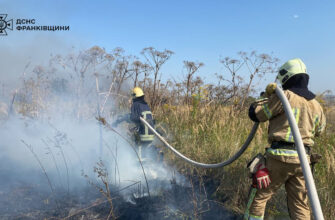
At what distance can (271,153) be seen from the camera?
94.1 inches

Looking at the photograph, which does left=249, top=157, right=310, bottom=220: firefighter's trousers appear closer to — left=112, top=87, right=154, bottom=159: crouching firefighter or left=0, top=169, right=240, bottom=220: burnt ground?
left=0, top=169, right=240, bottom=220: burnt ground

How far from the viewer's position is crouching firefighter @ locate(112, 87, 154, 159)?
14.9 feet

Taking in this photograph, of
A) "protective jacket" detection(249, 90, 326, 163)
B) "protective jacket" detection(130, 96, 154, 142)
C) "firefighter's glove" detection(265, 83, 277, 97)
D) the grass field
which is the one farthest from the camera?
"protective jacket" detection(130, 96, 154, 142)

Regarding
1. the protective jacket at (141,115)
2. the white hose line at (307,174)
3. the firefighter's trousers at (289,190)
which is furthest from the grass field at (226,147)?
the white hose line at (307,174)

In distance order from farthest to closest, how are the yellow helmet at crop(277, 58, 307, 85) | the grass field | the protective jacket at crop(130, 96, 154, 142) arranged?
the protective jacket at crop(130, 96, 154, 142), the grass field, the yellow helmet at crop(277, 58, 307, 85)

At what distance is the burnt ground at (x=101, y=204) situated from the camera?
320cm

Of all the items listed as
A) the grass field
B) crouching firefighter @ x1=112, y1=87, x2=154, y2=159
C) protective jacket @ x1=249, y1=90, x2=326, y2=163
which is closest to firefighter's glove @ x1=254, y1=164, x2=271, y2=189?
protective jacket @ x1=249, y1=90, x2=326, y2=163

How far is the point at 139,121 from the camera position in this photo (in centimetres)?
458

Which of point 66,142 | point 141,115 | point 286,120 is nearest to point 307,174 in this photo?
point 286,120

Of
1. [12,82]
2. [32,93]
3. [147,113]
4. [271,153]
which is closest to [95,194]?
[147,113]

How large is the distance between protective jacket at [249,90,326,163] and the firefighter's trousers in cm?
11

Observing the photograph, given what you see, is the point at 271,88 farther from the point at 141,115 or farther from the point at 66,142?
the point at 66,142

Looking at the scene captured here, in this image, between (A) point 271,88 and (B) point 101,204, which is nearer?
(A) point 271,88

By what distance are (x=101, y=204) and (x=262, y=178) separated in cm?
236
